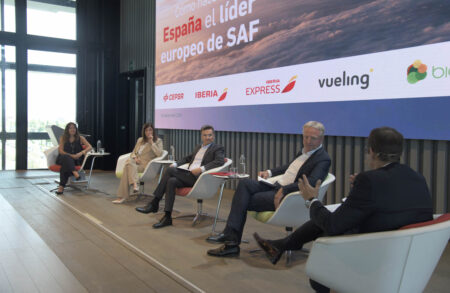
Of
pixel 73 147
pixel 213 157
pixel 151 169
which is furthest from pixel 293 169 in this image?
pixel 73 147

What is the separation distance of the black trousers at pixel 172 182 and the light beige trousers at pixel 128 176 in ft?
3.48

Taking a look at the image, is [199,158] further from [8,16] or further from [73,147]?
[8,16]

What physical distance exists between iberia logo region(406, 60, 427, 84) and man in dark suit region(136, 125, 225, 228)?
2.12 metres

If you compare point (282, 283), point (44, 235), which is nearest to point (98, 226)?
point (44, 235)

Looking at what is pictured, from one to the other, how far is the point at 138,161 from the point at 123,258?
2499mm

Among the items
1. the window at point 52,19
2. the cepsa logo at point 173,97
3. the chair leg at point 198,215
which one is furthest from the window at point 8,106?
the chair leg at point 198,215

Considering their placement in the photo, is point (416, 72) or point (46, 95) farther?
point (46, 95)

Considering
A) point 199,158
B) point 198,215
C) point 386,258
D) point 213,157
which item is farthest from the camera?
point 199,158

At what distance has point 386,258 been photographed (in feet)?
5.82

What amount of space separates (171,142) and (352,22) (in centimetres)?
471

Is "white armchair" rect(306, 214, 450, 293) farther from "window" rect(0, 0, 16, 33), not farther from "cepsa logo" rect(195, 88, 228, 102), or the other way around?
"window" rect(0, 0, 16, 33)

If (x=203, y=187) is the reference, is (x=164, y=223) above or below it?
below

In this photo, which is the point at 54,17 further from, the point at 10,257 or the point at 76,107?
the point at 10,257

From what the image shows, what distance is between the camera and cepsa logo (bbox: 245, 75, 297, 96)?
515 cm
